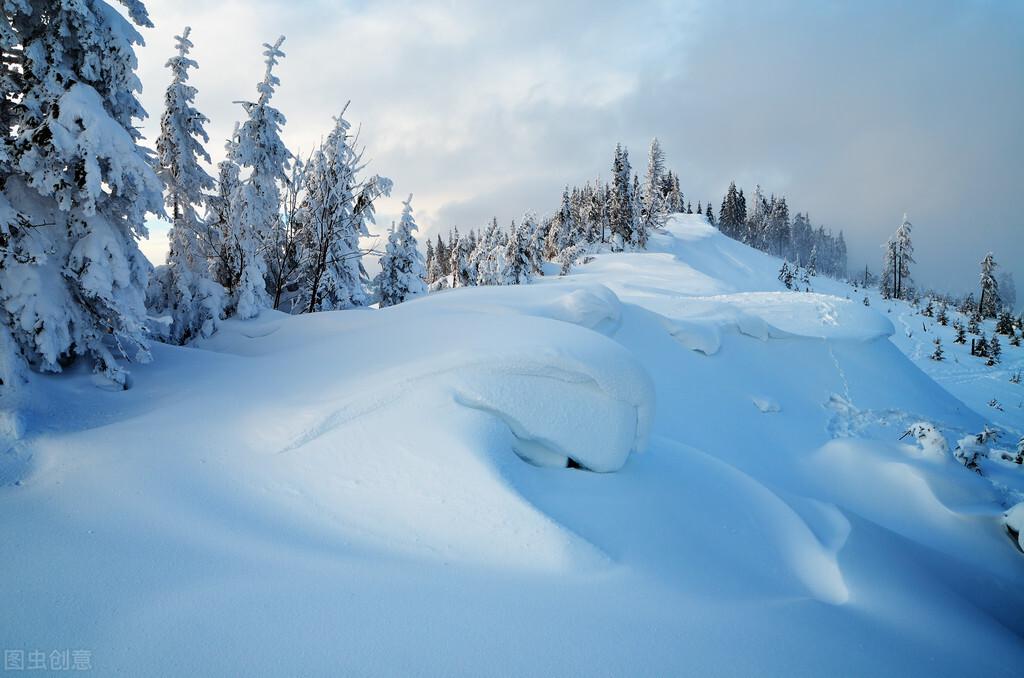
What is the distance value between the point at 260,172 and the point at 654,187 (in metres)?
59.7

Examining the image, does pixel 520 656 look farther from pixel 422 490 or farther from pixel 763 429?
pixel 763 429

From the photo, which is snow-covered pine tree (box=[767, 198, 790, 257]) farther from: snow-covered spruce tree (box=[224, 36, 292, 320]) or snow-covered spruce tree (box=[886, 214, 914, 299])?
snow-covered spruce tree (box=[224, 36, 292, 320])

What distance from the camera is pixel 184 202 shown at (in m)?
12.6

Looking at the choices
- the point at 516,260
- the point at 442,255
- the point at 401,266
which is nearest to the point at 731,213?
the point at 442,255

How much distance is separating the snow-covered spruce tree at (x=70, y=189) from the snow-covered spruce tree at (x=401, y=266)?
50.5 feet

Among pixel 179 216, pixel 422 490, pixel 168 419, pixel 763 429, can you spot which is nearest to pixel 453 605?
pixel 422 490

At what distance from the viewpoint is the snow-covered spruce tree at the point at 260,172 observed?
1357cm

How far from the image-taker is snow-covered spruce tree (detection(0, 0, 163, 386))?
19.2 ft

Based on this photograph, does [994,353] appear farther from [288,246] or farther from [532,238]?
[288,246]

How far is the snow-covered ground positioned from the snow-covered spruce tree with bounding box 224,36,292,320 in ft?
22.7

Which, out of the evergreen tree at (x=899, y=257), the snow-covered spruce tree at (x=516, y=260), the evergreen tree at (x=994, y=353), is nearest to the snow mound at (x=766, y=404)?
the snow-covered spruce tree at (x=516, y=260)

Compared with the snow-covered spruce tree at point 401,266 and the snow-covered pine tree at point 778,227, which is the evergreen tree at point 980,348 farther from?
the snow-covered pine tree at point 778,227

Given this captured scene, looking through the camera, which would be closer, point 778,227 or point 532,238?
point 532,238

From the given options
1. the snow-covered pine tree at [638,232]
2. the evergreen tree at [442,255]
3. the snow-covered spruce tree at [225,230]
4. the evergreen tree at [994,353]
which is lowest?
the evergreen tree at [994,353]
